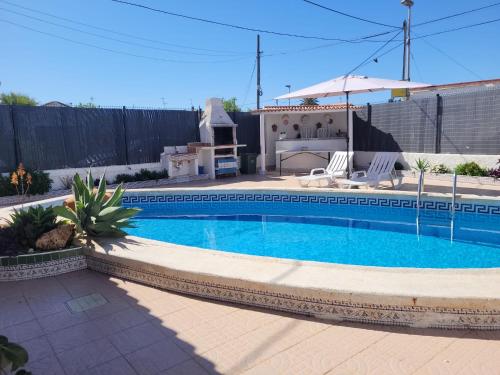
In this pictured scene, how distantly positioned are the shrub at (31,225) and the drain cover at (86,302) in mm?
1325

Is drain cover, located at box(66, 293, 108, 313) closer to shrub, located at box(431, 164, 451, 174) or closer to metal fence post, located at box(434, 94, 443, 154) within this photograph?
shrub, located at box(431, 164, 451, 174)

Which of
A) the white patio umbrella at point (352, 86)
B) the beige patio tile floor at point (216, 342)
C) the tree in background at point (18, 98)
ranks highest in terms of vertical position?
the tree in background at point (18, 98)

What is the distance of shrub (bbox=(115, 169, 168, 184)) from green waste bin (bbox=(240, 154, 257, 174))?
303 cm

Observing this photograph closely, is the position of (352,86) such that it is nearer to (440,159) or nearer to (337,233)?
(337,233)

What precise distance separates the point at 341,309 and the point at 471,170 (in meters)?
9.40

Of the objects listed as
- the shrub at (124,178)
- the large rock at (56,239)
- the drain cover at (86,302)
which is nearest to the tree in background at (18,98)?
the shrub at (124,178)

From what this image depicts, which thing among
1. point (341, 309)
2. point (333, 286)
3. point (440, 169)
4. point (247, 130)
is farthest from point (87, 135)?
point (440, 169)

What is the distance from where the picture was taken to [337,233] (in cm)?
705

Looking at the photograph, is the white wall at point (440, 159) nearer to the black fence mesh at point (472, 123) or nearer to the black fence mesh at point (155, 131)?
the black fence mesh at point (472, 123)

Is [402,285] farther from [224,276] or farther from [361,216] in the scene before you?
[361,216]

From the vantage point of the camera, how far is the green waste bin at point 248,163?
14289 mm

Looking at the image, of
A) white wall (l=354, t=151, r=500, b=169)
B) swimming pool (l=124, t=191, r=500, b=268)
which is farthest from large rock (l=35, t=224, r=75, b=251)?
white wall (l=354, t=151, r=500, b=169)

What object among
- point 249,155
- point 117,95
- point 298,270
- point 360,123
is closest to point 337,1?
point 360,123

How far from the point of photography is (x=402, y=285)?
313 centimetres
